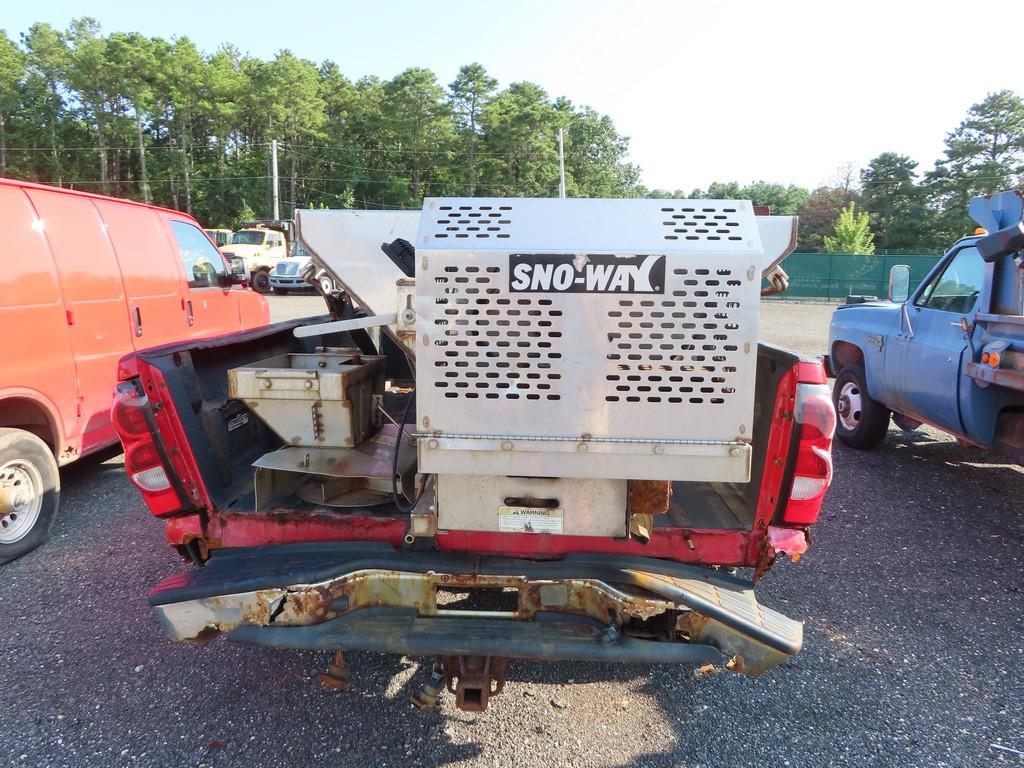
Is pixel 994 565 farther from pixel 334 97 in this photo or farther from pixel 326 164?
pixel 334 97

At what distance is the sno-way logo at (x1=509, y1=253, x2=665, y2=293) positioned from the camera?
206 centimetres

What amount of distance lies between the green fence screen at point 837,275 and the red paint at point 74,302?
2868 centimetres

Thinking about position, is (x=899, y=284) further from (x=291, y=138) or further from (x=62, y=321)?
(x=291, y=138)

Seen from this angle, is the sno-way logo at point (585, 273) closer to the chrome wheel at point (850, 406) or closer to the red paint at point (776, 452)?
the red paint at point (776, 452)

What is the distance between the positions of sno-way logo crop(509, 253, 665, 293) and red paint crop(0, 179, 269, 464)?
3632 millimetres

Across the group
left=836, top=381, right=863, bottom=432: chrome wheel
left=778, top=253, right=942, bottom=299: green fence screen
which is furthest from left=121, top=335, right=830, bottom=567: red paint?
left=778, top=253, right=942, bottom=299: green fence screen

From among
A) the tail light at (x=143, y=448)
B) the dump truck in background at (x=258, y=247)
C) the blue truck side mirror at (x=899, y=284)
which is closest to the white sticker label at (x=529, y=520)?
the tail light at (x=143, y=448)

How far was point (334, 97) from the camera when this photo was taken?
6009 cm

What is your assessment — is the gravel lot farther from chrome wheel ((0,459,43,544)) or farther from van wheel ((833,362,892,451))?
van wheel ((833,362,892,451))

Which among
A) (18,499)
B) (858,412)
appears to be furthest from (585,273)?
(858,412)

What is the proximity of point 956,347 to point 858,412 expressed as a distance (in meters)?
1.70

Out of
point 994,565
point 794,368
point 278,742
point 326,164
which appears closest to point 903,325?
point 994,565

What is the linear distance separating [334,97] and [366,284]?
2543 inches

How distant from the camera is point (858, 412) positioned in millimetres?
6602
